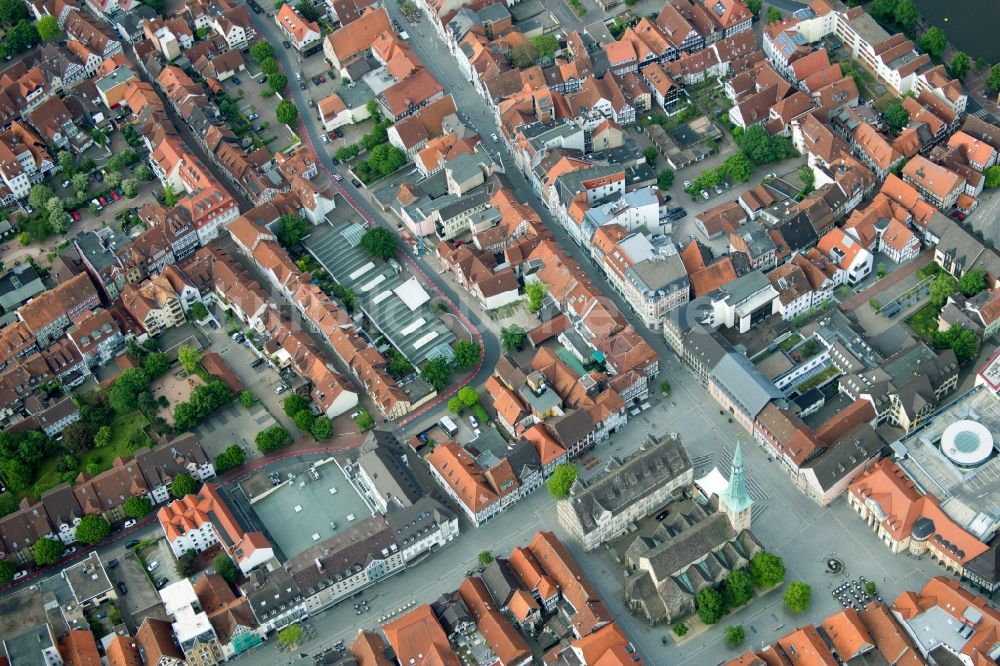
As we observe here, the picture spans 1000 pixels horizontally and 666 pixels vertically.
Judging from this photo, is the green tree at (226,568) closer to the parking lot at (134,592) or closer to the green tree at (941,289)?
the parking lot at (134,592)

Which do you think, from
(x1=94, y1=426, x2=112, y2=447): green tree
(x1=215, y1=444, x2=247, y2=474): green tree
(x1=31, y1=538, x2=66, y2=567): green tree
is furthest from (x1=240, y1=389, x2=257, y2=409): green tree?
(x1=31, y1=538, x2=66, y2=567): green tree

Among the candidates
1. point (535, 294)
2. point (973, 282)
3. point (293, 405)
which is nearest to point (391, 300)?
point (535, 294)

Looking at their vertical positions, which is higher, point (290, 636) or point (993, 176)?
point (993, 176)

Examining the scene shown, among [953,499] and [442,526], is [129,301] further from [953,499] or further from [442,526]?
[953,499]

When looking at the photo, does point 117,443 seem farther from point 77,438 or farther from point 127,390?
point 127,390

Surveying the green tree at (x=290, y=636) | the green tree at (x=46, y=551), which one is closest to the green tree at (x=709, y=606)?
the green tree at (x=290, y=636)

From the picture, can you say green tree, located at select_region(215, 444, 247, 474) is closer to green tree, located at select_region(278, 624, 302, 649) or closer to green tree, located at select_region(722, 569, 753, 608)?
green tree, located at select_region(278, 624, 302, 649)
